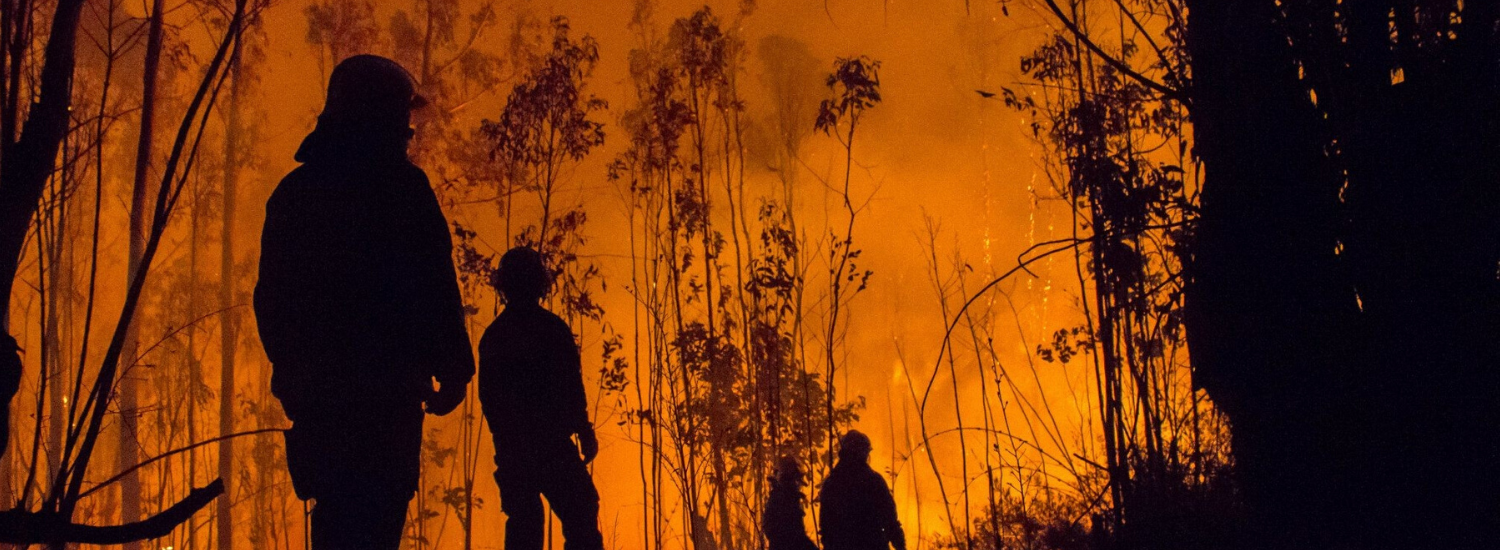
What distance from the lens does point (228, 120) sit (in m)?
20.5

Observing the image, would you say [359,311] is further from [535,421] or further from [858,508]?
[858,508]

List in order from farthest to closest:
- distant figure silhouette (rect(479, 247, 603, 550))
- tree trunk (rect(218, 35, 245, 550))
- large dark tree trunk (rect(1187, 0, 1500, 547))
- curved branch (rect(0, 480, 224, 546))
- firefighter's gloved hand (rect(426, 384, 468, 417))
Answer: tree trunk (rect(218, 35, 245, 550))
distant figure silhouette (rect(479, 247, 603, 550))
firefighter's gloved hand (rect(426, 384, 468, 417))
large dark tree trunk (rect(1187, 0, 1500, 547))
curved branch (rect(0, 480, 224, 546))

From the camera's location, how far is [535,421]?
2.96 m

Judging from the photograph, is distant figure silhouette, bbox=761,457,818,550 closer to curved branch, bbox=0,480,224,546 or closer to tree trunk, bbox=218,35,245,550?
curved branch, bbox=0,480,224,546

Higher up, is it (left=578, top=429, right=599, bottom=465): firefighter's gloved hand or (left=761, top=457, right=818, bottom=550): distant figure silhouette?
(left=578, top=429, right=599, bottom=465): firefighter's gloved hand

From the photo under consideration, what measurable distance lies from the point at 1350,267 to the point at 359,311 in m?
2.08

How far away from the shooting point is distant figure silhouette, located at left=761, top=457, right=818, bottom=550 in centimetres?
432

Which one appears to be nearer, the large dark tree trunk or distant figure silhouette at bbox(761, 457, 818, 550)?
the large dark tree trunk

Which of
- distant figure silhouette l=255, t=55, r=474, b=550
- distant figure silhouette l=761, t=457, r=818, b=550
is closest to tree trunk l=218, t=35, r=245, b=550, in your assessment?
distant figure silhouette l=761, t=457, r=818, b=550

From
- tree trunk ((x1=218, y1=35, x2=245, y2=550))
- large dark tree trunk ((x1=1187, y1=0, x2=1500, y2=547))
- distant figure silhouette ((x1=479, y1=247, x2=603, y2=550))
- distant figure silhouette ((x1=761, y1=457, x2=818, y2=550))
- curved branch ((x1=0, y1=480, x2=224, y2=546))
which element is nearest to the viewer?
curved branch ((x1=0, y1=480, x2=224, y2=546))

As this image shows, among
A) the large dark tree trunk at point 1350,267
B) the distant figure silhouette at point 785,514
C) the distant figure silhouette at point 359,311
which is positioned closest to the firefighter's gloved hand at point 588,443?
the distant figure silhouette at point 359,311

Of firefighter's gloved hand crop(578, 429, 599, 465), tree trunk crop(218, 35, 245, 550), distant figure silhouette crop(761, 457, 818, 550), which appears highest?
tree trunk crop(218, 35, 245, 550)

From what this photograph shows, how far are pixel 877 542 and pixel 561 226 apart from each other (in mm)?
5554

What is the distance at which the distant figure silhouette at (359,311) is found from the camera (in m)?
1.69
